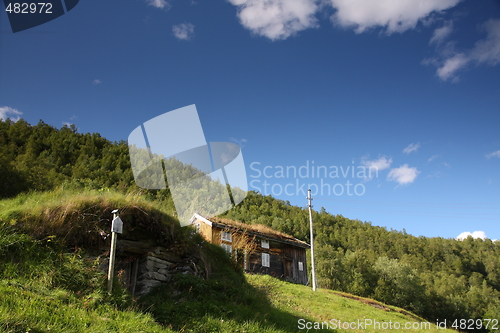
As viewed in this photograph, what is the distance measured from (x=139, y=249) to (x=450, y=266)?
86521mm

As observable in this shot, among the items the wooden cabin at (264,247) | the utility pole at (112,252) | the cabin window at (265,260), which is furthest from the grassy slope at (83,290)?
the cabin window at (265,260)

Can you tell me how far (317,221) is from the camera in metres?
84.2

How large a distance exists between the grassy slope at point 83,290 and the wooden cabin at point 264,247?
14.7m

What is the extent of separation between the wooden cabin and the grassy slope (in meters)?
14.7

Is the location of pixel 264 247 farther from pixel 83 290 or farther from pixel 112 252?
pixel 83 290

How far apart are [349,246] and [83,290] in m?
78.2

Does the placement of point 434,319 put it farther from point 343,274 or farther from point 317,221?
point 317,221

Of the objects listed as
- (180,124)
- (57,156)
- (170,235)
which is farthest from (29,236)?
(57,156)

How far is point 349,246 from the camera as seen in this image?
77.0 meters

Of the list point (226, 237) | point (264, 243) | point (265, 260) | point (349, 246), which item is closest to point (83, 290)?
point (226, 237)

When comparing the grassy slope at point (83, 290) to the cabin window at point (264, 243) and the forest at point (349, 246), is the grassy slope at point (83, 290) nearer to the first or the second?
the forest at point (349, 246)

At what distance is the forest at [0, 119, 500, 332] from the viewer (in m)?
37.9

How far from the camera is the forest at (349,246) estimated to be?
124 ft

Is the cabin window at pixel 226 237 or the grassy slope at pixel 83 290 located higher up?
the cabin window at pixel 226 237
